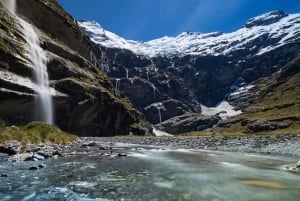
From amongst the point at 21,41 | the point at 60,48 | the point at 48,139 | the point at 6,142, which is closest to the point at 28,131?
the point at 48,139

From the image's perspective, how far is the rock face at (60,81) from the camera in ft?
272

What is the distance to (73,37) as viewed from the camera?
5787 inches

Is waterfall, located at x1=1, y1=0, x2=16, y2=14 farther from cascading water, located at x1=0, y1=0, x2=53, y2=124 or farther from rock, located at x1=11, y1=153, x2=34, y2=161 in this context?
rock, located at x1=11, y1=153, x2=34, y2=161

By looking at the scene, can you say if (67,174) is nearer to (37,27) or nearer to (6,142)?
(6,142)

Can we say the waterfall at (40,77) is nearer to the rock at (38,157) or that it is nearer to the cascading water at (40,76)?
the cascading water at (40,76)

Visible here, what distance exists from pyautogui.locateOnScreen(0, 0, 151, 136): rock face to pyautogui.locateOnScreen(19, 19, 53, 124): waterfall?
Answer: 279 centimetres

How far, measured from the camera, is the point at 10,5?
113000 millimetres

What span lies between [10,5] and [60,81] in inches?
1203

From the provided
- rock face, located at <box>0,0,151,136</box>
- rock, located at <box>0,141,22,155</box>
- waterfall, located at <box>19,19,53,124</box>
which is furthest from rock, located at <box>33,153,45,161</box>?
waterfall, located at <box>19,19,53,124</box>

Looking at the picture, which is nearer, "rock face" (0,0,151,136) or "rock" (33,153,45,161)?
"rock" (33,153,45,161)

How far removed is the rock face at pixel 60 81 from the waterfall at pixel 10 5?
2.65 meters

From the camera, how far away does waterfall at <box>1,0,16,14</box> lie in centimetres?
11048

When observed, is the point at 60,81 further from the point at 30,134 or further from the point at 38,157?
the point at 38,157

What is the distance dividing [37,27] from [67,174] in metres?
111
